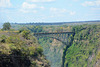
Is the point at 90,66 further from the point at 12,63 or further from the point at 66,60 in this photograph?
the point at 12,63

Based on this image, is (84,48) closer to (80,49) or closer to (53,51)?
(80,49)

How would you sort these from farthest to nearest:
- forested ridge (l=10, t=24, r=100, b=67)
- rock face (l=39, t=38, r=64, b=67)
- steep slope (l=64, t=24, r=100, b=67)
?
rock face (l=39, t=38, r=64, b=67) → forested ridge (l=10, t=24, r=100, b=67) → steep slope (l=64, t=24, r=100, b=67)

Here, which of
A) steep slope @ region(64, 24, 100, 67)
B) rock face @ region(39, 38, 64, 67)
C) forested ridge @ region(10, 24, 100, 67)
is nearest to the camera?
steep slope @ region(64, 24, 100, 67)

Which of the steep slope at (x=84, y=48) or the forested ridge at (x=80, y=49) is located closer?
the steep slope at (x=84, y=48)

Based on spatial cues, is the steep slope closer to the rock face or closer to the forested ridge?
the forested ridge

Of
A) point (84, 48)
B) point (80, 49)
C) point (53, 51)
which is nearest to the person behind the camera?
point (84, 48)

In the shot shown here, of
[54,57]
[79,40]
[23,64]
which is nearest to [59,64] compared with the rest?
[54,57]

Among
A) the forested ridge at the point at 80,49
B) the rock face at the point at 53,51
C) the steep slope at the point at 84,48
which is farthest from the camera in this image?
the rock face at the point at 53,51

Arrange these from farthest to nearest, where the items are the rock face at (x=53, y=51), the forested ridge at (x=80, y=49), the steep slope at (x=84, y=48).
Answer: the rock face at (x=53, y=51) → the forested ridge at (x=80, y=49) → the steep slope at (x=84, y=48)

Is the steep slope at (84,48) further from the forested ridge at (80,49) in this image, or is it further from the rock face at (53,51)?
the rock face at (53,51)

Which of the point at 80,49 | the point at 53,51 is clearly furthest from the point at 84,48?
the point at 53,51

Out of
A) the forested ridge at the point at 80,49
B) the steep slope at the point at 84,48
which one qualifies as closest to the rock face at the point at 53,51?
the forested ridge at the point at 80,49

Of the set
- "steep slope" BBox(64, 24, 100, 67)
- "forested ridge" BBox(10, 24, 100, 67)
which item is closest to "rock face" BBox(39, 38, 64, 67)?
"forested ridge" BBox(10, 24, 100, 67)
